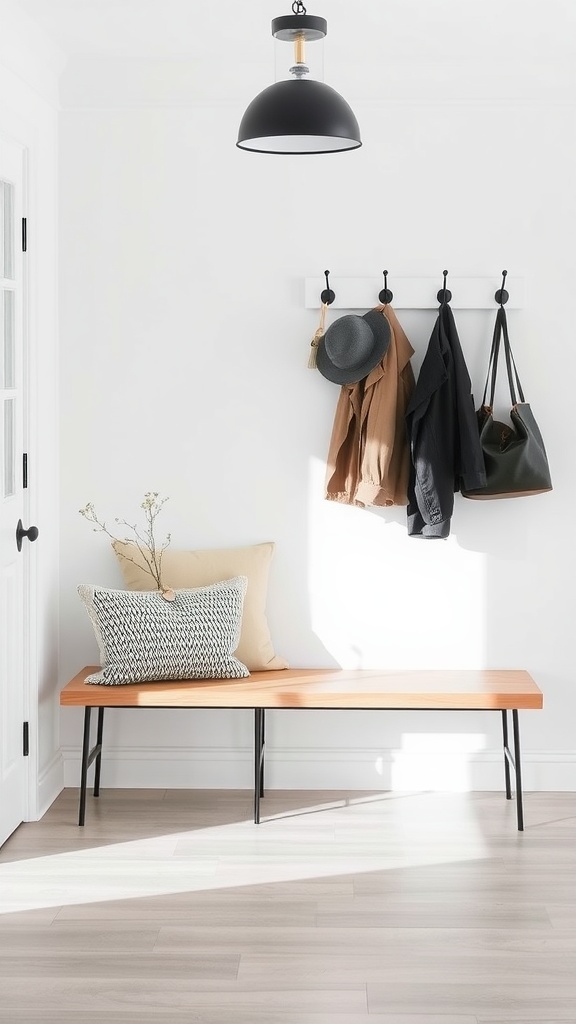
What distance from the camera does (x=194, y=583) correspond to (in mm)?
3805

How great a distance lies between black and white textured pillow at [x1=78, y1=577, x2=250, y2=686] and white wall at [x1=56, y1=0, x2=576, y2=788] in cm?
35

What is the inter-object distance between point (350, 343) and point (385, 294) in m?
0.28

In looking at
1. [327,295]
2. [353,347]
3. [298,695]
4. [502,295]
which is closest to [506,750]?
[298,695]

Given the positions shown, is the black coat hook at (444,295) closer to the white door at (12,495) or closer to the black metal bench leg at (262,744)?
the white door at (12,495)

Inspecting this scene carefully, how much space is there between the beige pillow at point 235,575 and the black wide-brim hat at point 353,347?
693mm

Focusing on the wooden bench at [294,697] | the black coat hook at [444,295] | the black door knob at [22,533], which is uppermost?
the black coat hook at [444,295]

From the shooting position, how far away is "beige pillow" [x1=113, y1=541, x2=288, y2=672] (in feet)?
12.4

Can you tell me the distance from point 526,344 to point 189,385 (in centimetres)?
124

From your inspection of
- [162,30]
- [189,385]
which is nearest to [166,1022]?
[189,385]

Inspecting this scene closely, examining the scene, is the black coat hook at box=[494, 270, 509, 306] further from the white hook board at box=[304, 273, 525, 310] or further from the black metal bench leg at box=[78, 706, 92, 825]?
the black metal bench leg at box=[78, 706, 92, 825]

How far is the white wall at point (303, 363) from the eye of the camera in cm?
379

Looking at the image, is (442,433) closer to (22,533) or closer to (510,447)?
(510,447)

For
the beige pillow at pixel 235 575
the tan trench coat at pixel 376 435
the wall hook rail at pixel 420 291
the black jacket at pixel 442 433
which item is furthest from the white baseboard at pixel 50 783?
the wall hook rail at pixel 420 291

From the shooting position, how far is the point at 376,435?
3.69 metres
